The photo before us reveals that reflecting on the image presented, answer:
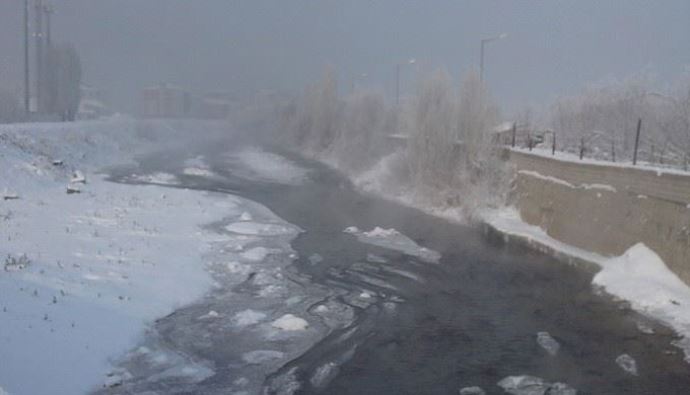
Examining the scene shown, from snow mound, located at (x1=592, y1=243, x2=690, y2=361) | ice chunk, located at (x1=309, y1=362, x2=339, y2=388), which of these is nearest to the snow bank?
snow mound, located at (x1=592, y1=243, x2=690, y2=361)

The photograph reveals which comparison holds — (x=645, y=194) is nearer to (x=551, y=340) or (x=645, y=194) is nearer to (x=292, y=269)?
(x=551, y=340)

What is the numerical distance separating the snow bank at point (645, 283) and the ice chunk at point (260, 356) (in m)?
7.01

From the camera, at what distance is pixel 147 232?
2014 centimetres

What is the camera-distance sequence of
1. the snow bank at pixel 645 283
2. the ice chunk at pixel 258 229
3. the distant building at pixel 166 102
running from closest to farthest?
the snow bank at pixel 645 283
the ice chunk at pixel 258 229
the distant building at pixel 166 102

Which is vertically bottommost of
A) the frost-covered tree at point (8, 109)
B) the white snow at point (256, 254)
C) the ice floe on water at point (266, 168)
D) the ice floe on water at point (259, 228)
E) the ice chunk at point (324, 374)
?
the ice floe on water at point (266, 168)

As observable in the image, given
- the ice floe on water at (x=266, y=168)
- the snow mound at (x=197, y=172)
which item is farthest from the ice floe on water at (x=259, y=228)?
the snow mound at (x=197, y=172)

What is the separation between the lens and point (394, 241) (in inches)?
898

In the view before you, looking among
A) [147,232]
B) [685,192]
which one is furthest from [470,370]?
[147,232]

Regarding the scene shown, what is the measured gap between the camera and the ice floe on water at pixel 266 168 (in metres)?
44.1

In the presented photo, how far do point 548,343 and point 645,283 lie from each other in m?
5.10

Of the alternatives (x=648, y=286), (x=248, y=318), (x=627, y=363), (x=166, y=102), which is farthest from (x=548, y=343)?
(x=166, y=102)

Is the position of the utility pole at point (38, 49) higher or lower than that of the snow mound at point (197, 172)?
higher

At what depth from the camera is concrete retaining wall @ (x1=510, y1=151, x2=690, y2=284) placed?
55.7 feet

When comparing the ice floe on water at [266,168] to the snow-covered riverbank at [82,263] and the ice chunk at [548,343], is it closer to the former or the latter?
the snow-covered riverbank at [82,263]
